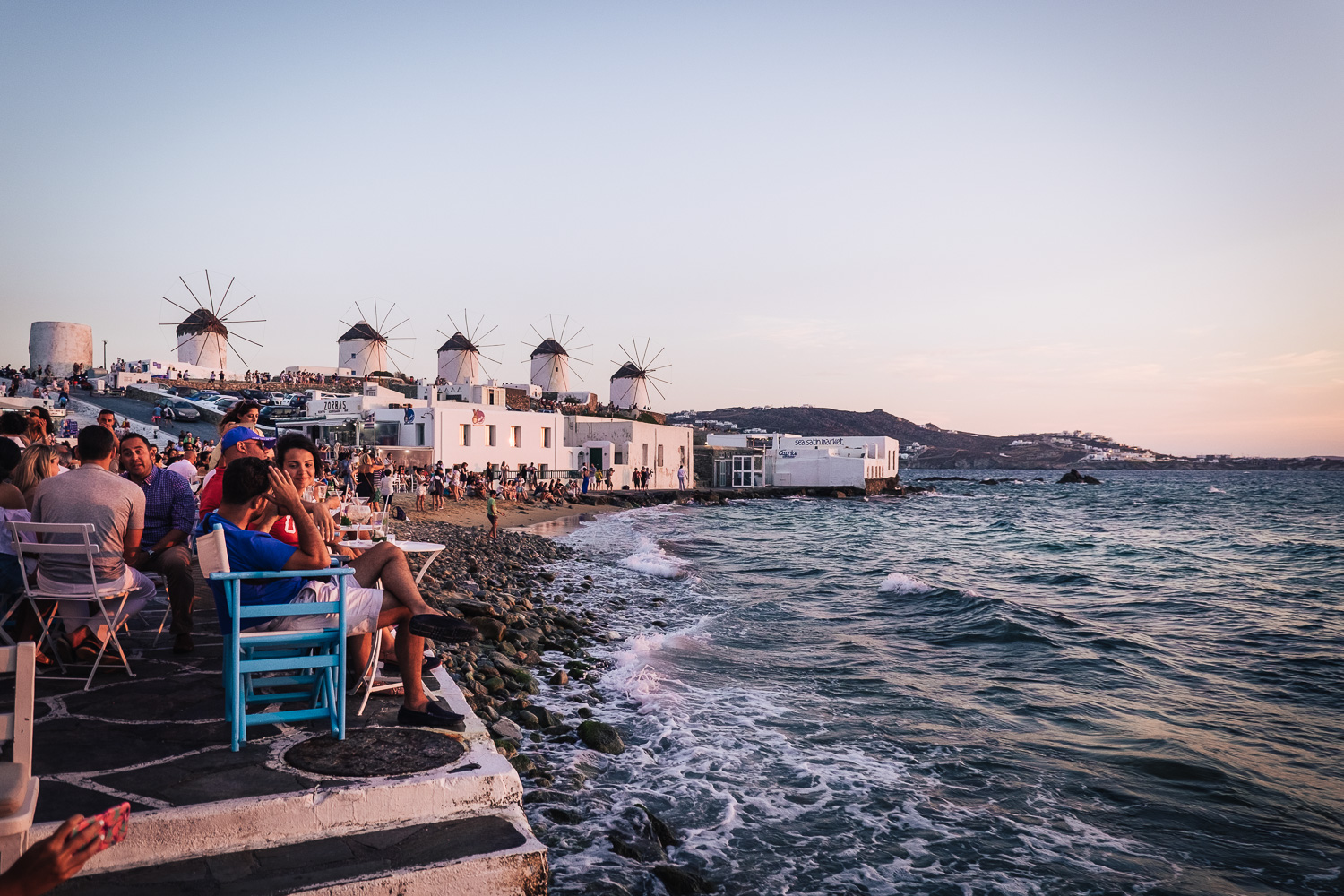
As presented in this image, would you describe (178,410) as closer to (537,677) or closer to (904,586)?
(904,586)

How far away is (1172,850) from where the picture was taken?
5.27m

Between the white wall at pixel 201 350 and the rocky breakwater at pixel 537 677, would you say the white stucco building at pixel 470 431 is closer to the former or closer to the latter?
the rocky breakwater at pixel 537 677

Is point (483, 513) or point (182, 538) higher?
point (182, 538)

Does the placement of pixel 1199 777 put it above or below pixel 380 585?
below

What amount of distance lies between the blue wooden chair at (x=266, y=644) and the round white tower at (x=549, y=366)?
73.5 meters

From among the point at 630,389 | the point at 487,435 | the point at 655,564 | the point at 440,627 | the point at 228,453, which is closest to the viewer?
the point at 440,627

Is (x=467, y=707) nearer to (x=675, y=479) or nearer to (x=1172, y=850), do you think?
(x=1172, y=850)

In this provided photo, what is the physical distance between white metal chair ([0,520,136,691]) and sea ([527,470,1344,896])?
9.14 feet

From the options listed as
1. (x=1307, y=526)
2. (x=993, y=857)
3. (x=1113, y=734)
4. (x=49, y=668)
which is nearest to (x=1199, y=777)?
(x=1113, y=734)

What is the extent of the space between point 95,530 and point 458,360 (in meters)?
70.4

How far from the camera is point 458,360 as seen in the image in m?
72.6

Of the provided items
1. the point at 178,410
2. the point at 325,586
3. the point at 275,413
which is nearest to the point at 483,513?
the point at 275,413

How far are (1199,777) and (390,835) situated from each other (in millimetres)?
6619

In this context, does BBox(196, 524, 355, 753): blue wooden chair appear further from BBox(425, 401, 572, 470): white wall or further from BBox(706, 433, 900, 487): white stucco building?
BBox(706, 433, 900, 487): white stucco building
